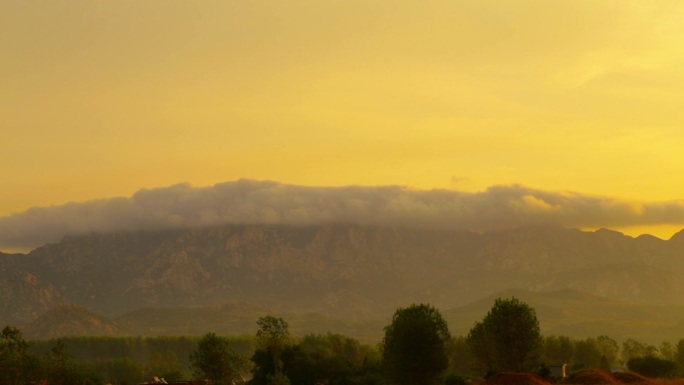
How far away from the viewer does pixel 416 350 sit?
18738 centimetres

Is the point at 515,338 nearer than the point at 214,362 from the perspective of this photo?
No

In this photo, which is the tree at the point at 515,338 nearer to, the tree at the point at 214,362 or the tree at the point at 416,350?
the tree at the point at 416,350

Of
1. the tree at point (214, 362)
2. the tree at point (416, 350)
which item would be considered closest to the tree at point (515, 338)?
the tree at point (416, 350)

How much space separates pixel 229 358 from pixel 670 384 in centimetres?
8616

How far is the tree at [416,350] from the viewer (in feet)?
609

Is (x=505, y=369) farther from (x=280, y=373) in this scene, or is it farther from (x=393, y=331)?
(x=280, y=373)

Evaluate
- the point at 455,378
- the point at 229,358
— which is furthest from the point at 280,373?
the point at 455,378

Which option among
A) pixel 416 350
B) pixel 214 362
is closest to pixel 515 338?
pixel 416 350

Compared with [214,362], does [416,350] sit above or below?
above

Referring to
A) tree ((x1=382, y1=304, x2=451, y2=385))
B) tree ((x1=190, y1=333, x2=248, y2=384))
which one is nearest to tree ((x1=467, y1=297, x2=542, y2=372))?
tree ((x1=382, y1=304, x2=451, y2=385))

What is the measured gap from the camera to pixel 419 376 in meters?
186

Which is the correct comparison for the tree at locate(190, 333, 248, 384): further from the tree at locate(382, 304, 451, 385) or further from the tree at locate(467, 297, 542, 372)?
the tree at locate(467, 297, 542, 372)

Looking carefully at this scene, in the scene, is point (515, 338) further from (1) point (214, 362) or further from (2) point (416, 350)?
(1) point (214, 362)

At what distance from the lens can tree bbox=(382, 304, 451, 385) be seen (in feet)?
A: 609
